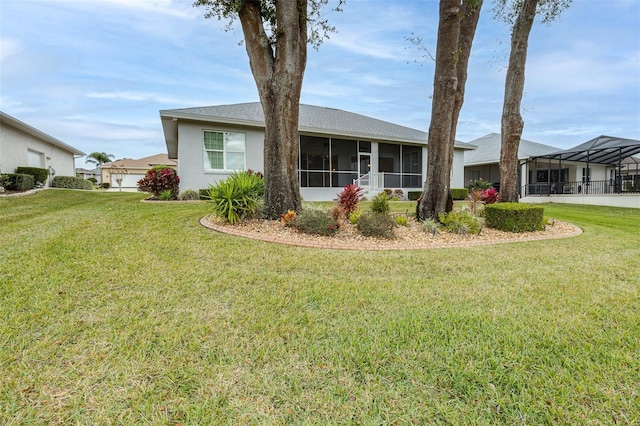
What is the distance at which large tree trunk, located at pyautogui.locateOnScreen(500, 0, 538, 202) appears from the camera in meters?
9.36

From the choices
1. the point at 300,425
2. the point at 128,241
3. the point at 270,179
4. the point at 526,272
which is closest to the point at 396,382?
the point at 300,425

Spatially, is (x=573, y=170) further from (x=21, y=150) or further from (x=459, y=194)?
(x=21, y=150)

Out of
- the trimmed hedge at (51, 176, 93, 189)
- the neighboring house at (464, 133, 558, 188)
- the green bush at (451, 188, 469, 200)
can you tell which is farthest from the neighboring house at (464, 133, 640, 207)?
the trimmed hedge at (51, 176, 93, 189)

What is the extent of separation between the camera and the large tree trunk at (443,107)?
24.1ft

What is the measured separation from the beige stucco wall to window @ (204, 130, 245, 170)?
10479 mm

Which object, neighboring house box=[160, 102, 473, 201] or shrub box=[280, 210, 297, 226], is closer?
shrub box=[280, 210, 297, 226]

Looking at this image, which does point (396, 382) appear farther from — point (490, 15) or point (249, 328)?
point (490, 15)

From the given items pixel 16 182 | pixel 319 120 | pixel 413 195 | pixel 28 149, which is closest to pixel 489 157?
pixel 413 195

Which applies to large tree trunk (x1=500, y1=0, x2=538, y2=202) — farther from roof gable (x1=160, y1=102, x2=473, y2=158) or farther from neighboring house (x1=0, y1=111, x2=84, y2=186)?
neighboring house (x1=0, y1=111, x2=84, y2=186)

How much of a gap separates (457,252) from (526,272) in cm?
121

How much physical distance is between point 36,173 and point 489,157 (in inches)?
1169

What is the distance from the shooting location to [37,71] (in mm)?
15086

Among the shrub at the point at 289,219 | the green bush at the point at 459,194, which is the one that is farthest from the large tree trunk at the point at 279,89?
the green bush at the point at 459,194

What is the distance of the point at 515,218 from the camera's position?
7.40 meters
